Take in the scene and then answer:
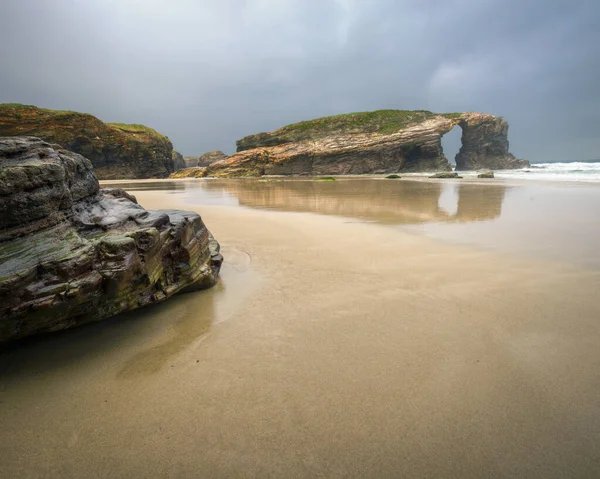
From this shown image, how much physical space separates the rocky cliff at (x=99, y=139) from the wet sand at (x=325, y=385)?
1695 inches

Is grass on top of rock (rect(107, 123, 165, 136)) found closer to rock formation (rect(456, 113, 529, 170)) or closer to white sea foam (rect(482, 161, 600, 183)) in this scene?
white sea foam (rect(482, 161, 600, 183))

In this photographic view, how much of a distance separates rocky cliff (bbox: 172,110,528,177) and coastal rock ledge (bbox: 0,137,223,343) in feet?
131

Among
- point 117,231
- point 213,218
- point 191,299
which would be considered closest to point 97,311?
point 117,231

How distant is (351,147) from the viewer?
1613 inches

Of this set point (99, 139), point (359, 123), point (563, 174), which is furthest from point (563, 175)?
point (99, 139)

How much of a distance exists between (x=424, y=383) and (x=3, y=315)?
2673 millimetres

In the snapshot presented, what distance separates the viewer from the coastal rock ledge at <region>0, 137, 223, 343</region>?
191 cm

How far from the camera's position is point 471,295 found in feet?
10.1

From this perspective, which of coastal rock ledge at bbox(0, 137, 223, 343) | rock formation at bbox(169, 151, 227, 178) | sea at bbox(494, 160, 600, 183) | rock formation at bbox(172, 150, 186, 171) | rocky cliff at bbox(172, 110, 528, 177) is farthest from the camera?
rock formation at bbox(172, 150, 186, 171)

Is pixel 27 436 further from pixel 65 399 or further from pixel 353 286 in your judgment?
pixel 353 286

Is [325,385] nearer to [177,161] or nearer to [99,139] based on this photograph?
[99,139]

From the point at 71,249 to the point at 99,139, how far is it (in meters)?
48.7

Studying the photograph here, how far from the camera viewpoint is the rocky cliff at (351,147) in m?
40.6

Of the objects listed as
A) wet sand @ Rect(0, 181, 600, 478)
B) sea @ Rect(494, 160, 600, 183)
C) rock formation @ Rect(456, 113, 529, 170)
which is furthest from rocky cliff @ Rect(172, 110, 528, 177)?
wet sand @ Rect(0, 181, 600, 478)
